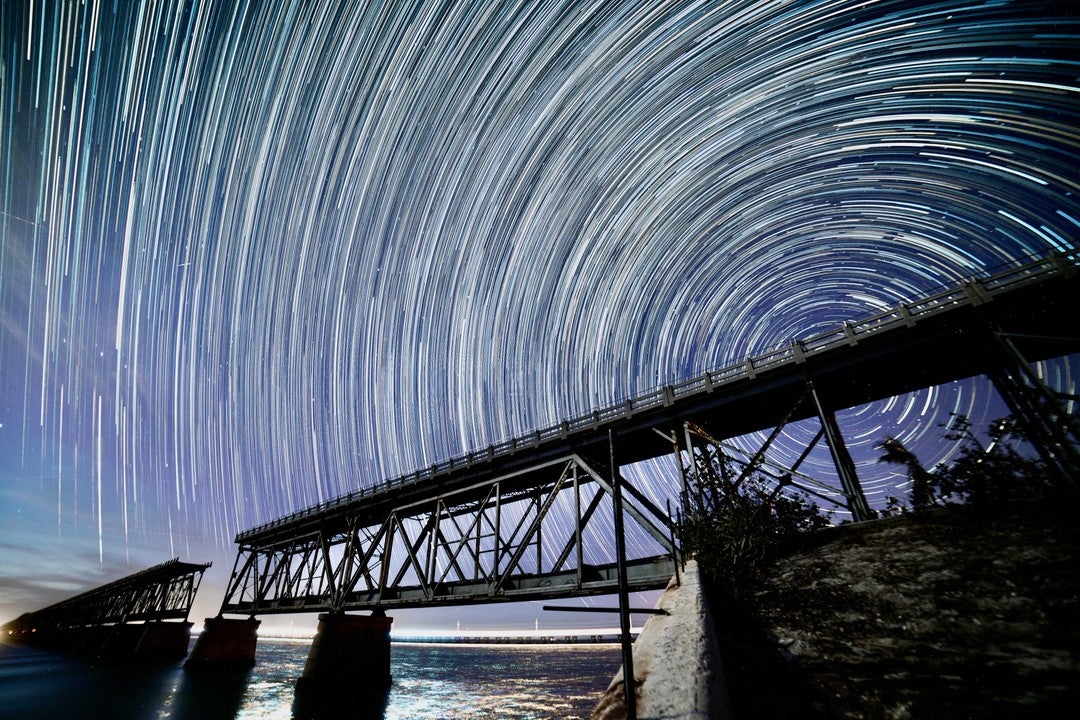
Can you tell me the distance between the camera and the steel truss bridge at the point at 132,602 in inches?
1660

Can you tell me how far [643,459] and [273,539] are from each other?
105 feet

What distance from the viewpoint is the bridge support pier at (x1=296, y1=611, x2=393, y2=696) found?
21.4 metres

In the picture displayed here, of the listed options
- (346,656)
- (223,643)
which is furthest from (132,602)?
(346,656)

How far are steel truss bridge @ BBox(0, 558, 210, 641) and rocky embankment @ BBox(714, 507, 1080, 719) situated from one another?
181 ft

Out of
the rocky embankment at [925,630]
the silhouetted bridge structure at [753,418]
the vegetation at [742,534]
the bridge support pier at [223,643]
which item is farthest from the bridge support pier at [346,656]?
the rocky embankment at [925,630]

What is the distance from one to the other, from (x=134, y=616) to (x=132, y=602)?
4.66 meters

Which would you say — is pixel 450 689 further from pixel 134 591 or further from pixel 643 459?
pixel 134 591

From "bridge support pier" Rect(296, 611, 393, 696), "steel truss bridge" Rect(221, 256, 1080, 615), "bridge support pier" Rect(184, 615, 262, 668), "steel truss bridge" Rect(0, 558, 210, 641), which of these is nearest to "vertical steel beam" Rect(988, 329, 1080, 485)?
"steel truss bridge" Rect(221, 256, 1080, 615)

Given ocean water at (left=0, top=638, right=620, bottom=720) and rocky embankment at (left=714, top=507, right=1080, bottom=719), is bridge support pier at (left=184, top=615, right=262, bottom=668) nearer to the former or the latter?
ocean water at (left=0, top=638, right=620, bottom=720)

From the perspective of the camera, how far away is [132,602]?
1997 inches

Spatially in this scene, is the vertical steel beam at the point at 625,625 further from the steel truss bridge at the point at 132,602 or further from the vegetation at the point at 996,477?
the steel truss bridge at the point at 132,602

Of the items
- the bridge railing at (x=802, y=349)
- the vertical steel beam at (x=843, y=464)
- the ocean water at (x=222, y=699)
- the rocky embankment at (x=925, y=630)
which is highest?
the bridge railing at (x=802, y=349)

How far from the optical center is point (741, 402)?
15.0 m

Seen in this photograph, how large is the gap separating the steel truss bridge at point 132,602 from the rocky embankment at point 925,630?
55169mm
